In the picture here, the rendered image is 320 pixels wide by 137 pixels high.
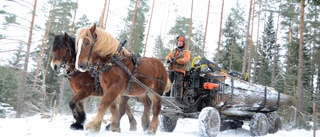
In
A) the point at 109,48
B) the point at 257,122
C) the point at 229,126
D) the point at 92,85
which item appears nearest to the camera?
the point at 109,48

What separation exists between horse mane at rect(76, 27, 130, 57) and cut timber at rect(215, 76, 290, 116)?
3362 millimetres

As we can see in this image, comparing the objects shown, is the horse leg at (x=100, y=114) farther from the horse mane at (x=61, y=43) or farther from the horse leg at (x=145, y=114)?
the horse leg at (x=145, y=114)

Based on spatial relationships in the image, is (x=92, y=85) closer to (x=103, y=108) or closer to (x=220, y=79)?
(x=103, y=108)

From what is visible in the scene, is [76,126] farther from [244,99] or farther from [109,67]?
[244,99]

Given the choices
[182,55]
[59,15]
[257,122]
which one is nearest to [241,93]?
[257,122]

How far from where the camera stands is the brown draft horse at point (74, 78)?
5508mm

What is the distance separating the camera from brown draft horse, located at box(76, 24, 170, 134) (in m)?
4.44

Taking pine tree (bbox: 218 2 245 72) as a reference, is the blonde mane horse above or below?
below

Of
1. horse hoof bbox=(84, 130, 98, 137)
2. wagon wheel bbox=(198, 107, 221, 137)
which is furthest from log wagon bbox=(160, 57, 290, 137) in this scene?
horse hoof bbox=(84, 130, 98, 137)

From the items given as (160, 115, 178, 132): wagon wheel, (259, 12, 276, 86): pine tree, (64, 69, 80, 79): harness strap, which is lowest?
(160, 115, 178, 132): wagon wheel

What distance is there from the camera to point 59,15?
21.4 m

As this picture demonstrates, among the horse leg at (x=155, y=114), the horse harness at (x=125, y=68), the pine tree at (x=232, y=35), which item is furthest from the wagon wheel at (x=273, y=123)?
the pine tree at (x=232, y=35)

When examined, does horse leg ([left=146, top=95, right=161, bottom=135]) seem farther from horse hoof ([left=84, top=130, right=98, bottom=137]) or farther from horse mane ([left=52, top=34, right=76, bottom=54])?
horse mane ([left=52, top=34, right=76, bottom=54])

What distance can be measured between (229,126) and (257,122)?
1.50 m
